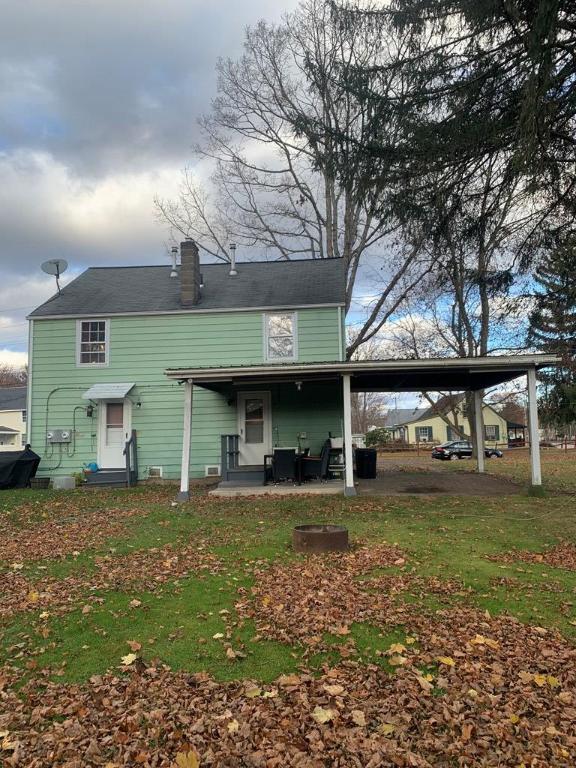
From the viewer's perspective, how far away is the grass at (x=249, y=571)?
370 centimetres

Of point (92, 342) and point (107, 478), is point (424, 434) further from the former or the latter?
point (107, 478)

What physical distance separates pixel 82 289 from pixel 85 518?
30.3ft

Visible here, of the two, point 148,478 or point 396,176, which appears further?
point 148,478

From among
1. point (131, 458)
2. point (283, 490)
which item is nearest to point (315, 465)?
point (283, 490)

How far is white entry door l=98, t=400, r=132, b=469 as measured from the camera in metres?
14.5

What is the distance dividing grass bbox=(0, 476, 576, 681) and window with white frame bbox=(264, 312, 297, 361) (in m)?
4.80

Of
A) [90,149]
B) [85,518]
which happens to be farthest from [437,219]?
[90,149]

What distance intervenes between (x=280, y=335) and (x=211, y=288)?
9.49ft

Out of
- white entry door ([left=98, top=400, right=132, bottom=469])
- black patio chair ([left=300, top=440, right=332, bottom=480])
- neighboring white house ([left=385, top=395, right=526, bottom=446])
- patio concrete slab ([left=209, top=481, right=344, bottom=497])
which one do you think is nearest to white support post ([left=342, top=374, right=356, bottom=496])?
patio concrete slab ([left=209, top=481, right=344, bottom=497])

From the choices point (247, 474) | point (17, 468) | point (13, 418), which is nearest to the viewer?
point (247, 474)

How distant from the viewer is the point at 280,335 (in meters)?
14.5

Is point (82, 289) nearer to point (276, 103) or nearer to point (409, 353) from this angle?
point (276, 103)

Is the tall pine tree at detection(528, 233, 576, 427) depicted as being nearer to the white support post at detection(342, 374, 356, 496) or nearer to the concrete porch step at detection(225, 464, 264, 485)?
the white support post at detection(342, 374, 356, 496)

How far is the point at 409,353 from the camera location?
30.9m
